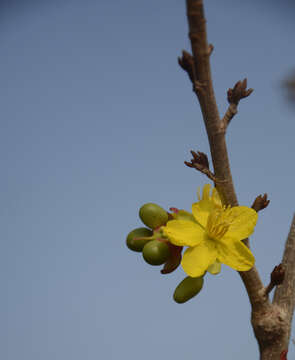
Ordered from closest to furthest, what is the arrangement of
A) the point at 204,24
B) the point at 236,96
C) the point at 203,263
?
the point at 204,24, the point at 203,263, the point at 236,96

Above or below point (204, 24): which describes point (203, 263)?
below

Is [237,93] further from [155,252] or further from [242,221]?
[155,252]

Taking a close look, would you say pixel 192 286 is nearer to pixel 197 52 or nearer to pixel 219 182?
pixel 219 182

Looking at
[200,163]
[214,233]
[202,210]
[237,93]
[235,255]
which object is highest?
[237,93]

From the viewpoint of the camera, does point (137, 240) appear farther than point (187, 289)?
Yes

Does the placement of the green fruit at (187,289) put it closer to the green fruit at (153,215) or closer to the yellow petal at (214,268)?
the yellow petal at (214,268)

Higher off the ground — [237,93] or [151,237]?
[237,93]

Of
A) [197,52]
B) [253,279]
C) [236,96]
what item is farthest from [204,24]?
[253,279]

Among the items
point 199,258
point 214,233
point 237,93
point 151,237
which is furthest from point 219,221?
point 237,93
